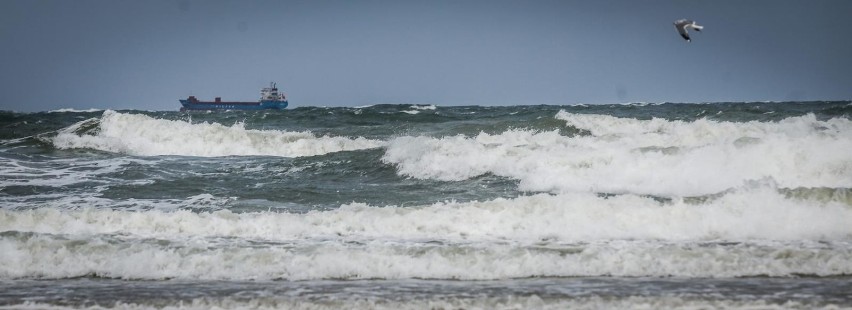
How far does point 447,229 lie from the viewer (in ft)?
31.3

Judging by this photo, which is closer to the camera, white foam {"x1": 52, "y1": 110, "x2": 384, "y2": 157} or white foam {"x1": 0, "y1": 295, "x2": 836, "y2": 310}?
white foam {"x1": 0, "y1": 295, "x2": 836, "y2": 310}

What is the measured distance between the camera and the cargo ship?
217 feet

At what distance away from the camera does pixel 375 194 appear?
542 inches

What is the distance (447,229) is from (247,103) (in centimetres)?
5919

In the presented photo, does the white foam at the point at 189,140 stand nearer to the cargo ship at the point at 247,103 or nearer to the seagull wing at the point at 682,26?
the seagull wing at the point at 682,26

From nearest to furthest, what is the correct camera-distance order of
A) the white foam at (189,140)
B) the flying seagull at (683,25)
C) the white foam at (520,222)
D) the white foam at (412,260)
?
the white foam at (412,260), the white foam at (520,222), the flying seagull at (683,25), the white foam at (189,140)

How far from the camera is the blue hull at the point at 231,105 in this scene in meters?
65.9

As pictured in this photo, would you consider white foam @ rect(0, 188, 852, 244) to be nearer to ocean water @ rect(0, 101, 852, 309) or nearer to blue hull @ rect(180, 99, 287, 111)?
ocean water @ rect(0, 101, 852, 309)

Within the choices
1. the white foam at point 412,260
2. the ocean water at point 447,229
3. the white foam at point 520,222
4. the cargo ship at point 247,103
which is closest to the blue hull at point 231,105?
the cargo ship at point 247,103

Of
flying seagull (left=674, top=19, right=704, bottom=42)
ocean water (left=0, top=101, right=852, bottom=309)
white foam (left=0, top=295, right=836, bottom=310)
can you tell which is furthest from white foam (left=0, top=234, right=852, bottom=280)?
flying seagull (left=674, top=19, right=704, bottom=42)

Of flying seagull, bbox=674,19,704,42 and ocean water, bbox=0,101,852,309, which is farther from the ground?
flying seagull, bbox=674,19,704,42

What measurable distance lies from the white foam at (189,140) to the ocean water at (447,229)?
4.92 metres

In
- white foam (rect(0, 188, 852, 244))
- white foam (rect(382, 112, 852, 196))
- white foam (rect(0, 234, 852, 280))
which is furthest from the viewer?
white foam (rect(382, 112, 852, 196))

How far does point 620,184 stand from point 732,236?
5.20 metres
